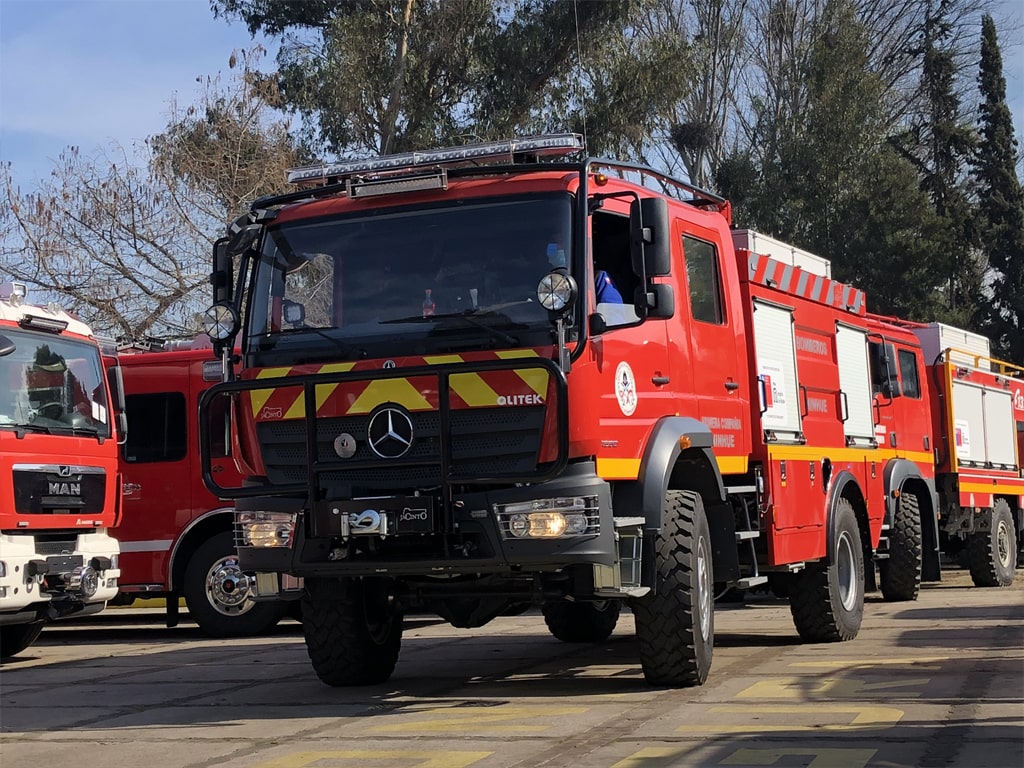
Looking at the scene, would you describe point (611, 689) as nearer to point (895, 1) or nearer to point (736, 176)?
point (736, 176)

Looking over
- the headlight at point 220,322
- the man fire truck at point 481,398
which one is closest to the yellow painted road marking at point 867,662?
the man fire truck at point 481,398

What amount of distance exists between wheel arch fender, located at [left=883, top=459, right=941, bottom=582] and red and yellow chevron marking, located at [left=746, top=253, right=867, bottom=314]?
157cm

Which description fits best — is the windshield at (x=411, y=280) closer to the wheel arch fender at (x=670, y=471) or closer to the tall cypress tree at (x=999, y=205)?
the wheel arch fender at (x=670, y=471)

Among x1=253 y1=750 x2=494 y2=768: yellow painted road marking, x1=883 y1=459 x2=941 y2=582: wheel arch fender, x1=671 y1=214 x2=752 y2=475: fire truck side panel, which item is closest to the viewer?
x1=253 y1=750 x2=494 y2=768: yellow painted road marking

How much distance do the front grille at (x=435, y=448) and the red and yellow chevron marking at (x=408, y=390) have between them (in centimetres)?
6

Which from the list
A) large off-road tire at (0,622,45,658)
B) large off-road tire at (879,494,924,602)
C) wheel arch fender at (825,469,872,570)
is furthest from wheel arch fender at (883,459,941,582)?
large off-road tire at (0,622,45,658)

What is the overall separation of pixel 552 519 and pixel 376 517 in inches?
38.0

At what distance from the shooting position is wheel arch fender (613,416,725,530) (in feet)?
26.1

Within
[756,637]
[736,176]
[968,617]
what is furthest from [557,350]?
[736,176]

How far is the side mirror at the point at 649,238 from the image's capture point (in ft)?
25.5

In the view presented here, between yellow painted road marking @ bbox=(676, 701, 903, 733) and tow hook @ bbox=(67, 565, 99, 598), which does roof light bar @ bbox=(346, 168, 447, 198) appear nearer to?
yellow painted road marking @ bbox=(676, 701, 903, 733)

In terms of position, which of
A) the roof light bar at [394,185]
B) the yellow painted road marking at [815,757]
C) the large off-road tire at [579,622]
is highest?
the roof light bar at [394,185]

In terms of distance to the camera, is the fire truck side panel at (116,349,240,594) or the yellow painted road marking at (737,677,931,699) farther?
the fire truck side panel at (116,349,240,594)

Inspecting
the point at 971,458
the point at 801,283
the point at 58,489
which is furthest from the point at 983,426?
the point at 58,489
